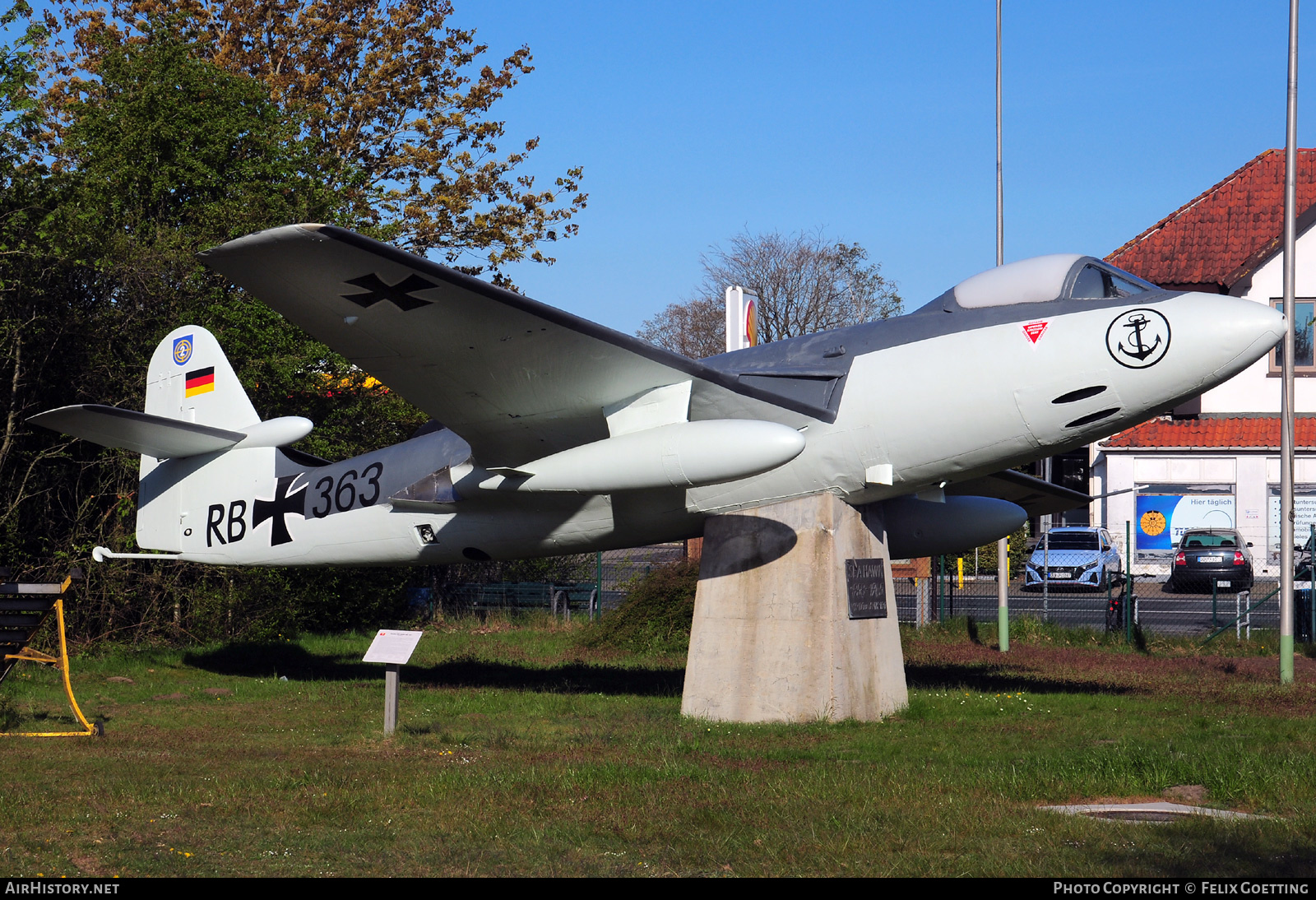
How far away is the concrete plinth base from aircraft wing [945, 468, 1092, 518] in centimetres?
372

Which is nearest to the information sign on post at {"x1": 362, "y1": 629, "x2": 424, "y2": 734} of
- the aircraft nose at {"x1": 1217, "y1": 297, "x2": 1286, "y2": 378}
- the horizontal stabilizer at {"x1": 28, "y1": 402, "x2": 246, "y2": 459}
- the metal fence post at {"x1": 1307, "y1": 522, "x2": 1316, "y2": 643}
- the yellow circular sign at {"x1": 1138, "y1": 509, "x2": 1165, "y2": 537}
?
the horizontal stabilizer at {"x1": 28, "y1": 402, "x2": 246, "y2": 459}

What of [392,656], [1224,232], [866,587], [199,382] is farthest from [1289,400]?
[1224,232]

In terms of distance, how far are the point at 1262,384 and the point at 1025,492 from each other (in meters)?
26.8

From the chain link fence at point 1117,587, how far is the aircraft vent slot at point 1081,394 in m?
10.9

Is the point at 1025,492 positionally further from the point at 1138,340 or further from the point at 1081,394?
the point at 1138,340

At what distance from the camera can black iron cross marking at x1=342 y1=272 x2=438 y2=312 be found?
377 inches

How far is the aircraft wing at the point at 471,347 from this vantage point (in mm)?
9297

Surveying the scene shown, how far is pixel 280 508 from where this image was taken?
1449cm

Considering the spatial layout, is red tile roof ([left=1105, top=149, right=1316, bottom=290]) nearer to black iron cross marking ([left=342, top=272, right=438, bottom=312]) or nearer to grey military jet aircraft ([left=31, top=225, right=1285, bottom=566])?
grey military jet aircraft ([left=31, top=225, right=1285, bottom=566])

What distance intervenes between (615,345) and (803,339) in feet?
8.10

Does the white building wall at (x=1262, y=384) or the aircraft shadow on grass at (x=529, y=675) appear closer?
the aircraft shadow on grass at (x=529, y=675)

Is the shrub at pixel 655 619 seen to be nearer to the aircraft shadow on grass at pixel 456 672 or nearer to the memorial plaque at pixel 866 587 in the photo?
the aircraft shadow on grass at pixel 456 672

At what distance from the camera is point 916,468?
36.8 ft

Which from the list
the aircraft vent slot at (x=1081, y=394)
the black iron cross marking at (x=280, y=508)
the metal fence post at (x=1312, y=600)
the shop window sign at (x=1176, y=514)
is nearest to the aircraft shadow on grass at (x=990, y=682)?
the aircraft vent slot at (x=1081, y=394)
